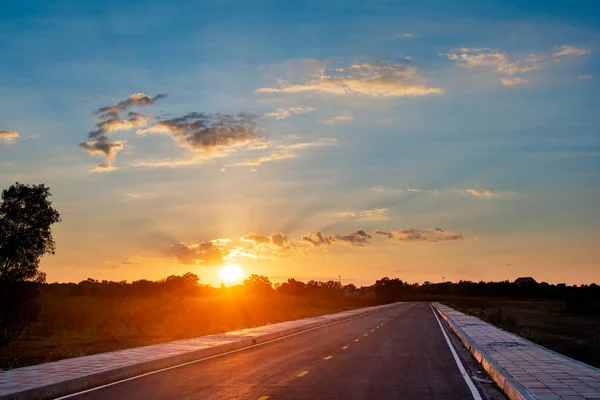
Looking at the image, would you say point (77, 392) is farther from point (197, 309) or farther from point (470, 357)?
point (197, 309)

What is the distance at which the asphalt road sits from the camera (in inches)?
512

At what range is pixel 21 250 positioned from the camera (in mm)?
47094

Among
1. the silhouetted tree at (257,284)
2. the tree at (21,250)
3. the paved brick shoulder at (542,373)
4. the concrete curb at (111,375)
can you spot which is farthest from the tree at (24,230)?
the silhouetted tree at (257,284)

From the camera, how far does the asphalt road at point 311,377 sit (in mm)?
13008

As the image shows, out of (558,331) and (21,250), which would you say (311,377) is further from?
(558,331)

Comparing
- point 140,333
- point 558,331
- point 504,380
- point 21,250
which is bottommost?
point 504,380

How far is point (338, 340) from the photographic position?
93.7 ft

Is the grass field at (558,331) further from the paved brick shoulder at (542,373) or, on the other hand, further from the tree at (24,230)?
the tree at (24,230)

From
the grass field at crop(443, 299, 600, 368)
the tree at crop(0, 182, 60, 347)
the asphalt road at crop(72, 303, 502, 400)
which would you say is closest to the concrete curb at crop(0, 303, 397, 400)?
the asphalt road at crop(72, 303, 502, 400)

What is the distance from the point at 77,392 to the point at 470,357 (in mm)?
12526

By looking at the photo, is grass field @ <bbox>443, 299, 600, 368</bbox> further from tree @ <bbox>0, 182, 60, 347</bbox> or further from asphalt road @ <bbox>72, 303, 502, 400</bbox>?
tree @ <bbox>0, 182, 60, 347</bbox>

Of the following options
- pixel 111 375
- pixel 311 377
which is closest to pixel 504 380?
pixel 311 377

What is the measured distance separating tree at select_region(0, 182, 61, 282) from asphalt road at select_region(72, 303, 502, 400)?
94.6 ft

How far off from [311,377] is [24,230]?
38.0 m
